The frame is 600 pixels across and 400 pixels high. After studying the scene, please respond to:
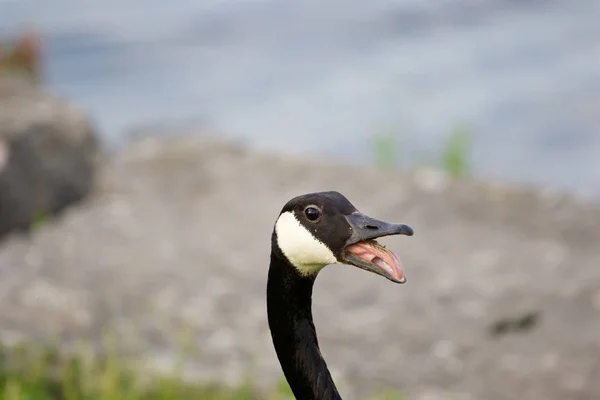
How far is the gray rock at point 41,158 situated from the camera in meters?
7.16

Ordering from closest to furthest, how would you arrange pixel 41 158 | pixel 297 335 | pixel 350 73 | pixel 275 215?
pixel 297 335, pixel 41 158, pixel 275 215, pixel 350 73

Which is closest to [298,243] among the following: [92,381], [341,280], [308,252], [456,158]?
[308,252]

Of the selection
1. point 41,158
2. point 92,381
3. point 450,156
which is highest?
point 450,156

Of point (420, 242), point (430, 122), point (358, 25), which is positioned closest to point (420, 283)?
point (420, 242)

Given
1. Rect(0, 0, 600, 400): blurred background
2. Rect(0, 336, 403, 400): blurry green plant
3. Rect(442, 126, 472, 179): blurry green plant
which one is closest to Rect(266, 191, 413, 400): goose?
Rect(0, 336, 403, 400): blurry green plant

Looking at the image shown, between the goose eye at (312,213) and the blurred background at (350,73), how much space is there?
7727 millimetres

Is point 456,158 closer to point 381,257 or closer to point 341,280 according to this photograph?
point 341,280

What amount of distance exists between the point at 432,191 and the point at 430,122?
492cm

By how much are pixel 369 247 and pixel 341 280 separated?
406 cm

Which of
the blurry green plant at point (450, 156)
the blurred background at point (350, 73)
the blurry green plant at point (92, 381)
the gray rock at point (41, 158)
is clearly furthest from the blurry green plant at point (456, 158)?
the blurry green plant at point (92, 381)

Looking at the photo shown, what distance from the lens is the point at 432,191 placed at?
785 centimetres

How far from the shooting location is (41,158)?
7.50 metres

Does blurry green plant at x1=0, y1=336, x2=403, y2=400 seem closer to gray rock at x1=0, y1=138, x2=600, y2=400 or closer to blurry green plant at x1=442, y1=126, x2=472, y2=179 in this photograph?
gray rock at x1=0, y1=138, x2=600, y2=400

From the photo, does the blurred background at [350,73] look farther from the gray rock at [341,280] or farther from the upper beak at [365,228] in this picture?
the upper beak at [365,228]
